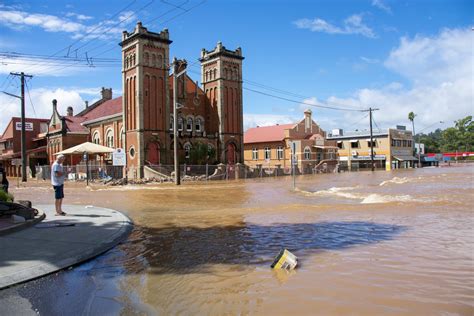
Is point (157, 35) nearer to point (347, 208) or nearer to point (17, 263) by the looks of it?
point (347, 208)

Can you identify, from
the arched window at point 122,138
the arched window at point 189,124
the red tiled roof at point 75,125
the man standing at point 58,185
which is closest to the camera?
the man standing at point 58,185

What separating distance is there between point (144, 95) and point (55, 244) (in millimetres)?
37007

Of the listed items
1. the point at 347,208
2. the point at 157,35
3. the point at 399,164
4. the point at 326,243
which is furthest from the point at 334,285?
the point at 399,164

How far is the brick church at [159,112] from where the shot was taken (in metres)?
43.3

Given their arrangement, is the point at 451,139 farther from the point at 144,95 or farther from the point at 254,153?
the point at 144,95

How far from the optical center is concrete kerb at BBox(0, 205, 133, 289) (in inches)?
247

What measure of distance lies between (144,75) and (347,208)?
112ft

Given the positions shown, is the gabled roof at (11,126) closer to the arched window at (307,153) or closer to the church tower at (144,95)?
the church tower at (144,95)

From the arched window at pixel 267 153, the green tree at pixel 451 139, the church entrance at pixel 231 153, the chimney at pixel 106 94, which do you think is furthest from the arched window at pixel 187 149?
the green tree at pixel 451 139

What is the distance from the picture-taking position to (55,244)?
7926 mm

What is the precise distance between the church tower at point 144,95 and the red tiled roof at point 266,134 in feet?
79.5

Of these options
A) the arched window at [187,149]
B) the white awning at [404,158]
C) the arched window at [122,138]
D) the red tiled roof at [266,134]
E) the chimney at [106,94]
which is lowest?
the white awning at [404,158]

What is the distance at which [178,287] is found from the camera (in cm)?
570

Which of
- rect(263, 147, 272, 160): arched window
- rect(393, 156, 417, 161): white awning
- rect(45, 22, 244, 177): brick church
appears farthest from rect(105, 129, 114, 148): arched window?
rect(393, 156, 417, 161): white awning
